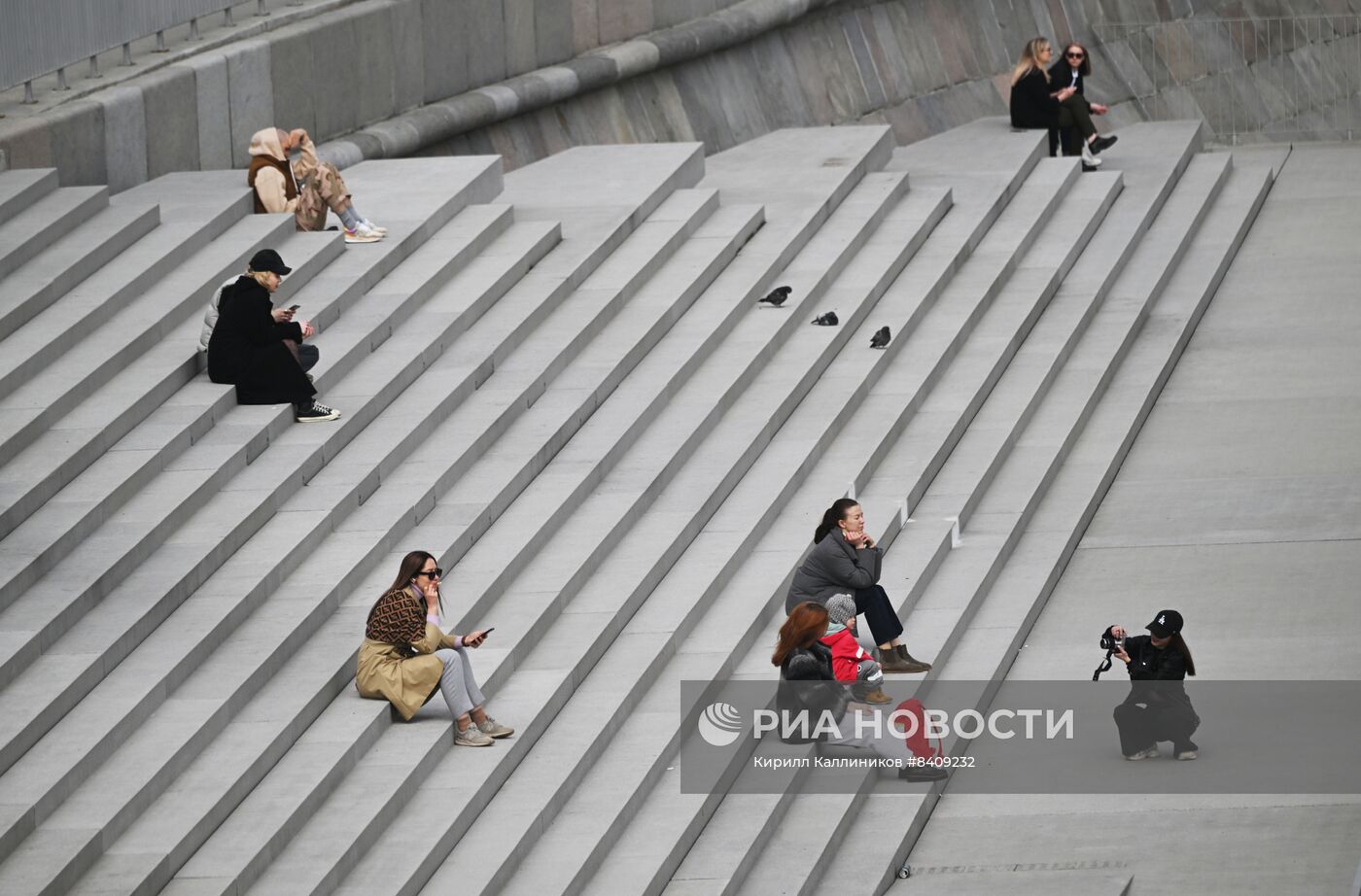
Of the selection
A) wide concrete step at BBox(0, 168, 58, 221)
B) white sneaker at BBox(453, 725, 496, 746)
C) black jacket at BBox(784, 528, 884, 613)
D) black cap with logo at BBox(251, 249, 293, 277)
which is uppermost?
wide concrete step at BBox(0, 168, 58, 221)

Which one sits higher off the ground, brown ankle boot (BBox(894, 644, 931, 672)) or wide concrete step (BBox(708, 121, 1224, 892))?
wide concrete step (BBox(708, 121, 1224, 892))

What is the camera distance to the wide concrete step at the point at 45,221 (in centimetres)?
1475

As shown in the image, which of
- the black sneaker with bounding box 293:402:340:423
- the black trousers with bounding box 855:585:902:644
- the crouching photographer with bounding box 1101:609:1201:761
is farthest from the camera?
the black sneaker with bounding box 293:402:340:423

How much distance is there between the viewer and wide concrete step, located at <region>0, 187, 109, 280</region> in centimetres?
1475

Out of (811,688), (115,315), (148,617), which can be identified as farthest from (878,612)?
(115,315)

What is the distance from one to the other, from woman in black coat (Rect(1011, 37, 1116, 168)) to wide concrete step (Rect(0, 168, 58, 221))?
9.85m

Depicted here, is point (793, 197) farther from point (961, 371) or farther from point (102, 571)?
point (102, 571)

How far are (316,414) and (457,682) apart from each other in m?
3.07

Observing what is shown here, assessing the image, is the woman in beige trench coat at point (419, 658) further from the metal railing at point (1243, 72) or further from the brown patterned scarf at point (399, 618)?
the metal railing at point (1243, 72)

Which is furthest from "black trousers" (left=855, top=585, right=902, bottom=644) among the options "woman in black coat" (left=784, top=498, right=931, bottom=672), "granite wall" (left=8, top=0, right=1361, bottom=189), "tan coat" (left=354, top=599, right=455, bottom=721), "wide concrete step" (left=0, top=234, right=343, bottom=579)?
"granite wall" (left=8, top=0, right=1361, bottom=189)

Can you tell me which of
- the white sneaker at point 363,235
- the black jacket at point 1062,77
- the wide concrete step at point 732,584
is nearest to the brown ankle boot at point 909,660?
the wide concrete step at point 732,584

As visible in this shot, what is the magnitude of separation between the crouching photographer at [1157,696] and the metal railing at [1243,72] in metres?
17.2

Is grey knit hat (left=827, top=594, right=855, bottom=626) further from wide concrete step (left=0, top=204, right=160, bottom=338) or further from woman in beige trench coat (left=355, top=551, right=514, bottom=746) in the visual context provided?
wide concrete step (left=0, top=204, right=160, bottom=338)

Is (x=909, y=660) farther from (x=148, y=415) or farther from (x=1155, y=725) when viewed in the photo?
(x=148, y=415)
